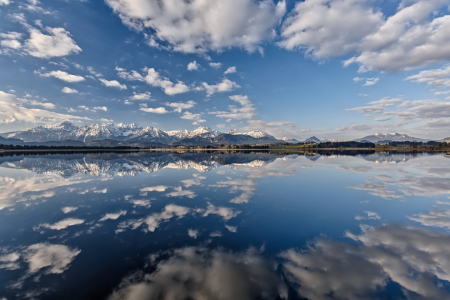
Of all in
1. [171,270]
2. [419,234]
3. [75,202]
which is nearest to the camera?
[171,270]

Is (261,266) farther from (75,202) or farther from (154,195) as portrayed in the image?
(75,202)

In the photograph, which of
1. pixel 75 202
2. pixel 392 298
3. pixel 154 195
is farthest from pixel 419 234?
pixel 75 202

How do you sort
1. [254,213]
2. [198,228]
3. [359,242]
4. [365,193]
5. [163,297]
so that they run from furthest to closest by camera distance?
[365,193], [254,213], [198,228], [359,242], [163,297]

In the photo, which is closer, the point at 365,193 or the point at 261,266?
the point at 261,266

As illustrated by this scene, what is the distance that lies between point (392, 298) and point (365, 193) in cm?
1878

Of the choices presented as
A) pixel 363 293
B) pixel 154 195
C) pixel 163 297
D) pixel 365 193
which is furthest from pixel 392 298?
pixel 154 195

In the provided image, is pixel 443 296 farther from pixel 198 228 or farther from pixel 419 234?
pixel 198 228

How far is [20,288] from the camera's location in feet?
26.4

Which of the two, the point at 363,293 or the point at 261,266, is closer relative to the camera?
the point at 363,293

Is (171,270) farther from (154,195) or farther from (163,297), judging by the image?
(154,195)

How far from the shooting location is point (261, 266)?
30.7 feet

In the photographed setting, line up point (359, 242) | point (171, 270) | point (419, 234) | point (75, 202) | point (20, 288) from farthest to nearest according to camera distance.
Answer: point (75, 202) → point (419, 234) → point (359, 242) → point (171, 270) → point (20, 288)

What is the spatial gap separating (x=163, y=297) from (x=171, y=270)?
1596 mm

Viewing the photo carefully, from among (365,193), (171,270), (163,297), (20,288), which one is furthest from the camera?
(365,193)
